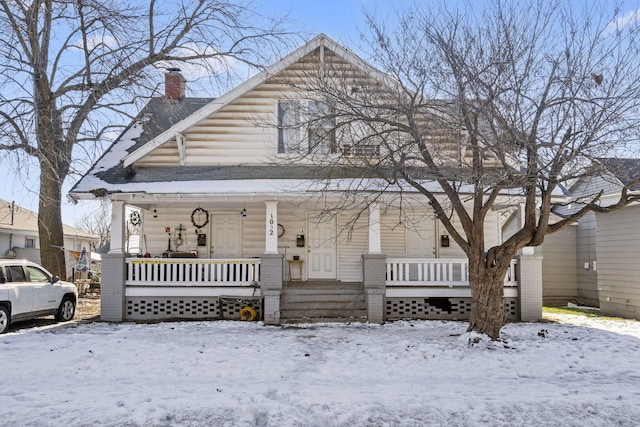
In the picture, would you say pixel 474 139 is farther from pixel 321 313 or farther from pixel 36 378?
pixel 36 378

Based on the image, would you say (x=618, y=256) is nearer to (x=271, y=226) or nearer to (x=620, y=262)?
A: (x=620, y=262)

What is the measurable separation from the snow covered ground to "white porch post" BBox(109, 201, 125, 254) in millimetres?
2269

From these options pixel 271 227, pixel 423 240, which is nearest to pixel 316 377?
pixel 271 227

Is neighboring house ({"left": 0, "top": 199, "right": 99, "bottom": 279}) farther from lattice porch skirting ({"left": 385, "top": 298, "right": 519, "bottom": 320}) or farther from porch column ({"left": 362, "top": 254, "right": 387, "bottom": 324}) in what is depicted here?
lattice porch skirting ({"left": 385, "top": 298, "right": 519, "bottom": 320})

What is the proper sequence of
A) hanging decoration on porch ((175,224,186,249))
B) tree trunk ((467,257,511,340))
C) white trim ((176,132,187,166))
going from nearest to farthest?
1. tree trunk ((467,257,511,340))
2. white trim ((176,132,187,166))
3. hanging decoration on porch ((175,224,186,249))

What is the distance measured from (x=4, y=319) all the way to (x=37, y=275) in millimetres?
1582

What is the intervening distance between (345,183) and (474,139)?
444 cm

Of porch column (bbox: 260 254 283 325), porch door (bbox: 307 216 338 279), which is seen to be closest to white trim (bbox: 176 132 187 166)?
porch column (bbox: 260 254 283 325)

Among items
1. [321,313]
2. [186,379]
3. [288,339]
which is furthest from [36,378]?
[321,313]

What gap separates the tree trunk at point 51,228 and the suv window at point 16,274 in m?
4.42

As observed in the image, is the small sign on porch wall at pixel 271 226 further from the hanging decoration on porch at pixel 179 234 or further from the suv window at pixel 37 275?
the suv window at pixel 37 275

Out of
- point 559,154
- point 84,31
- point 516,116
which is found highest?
point 84,31

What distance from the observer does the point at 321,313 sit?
13.3 metres

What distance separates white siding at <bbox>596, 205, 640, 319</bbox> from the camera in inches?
570
